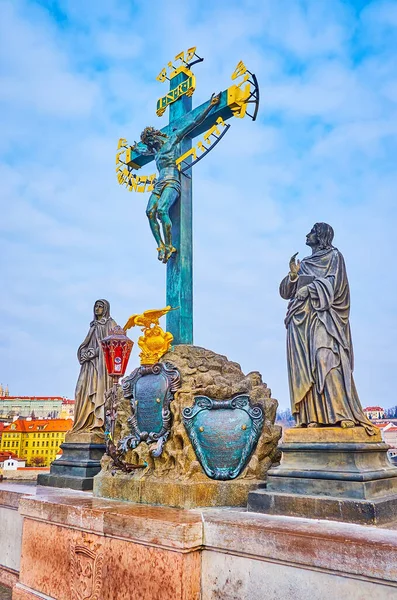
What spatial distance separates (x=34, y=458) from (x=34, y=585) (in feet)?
123

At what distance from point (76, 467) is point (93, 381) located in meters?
1.43

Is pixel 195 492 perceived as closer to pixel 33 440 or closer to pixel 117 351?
pixel 117 351

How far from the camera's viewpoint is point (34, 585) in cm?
589

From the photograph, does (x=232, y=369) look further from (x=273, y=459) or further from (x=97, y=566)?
(x=97, y=566)

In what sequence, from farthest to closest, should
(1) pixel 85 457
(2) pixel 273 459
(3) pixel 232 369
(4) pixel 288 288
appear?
(1) pixel 85 457 → (3) pixel 232 369 → (2) pixel 273 459 → (4) pixel 288 288

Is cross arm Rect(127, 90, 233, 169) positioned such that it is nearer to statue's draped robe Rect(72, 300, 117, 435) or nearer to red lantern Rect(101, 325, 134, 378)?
statue's draped robe Rect(72, 300, 117, 435)

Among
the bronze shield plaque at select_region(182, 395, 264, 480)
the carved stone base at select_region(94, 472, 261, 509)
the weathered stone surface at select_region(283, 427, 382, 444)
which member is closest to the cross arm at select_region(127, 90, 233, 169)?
the bronze shield plaque at select_region(182, 395, 264, 480)

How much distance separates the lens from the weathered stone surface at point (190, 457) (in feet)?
18.8

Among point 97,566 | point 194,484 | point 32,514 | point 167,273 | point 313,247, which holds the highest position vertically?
point 167,273

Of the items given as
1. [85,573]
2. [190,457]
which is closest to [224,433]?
[190,457]

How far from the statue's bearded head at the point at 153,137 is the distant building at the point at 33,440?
32.6 meters

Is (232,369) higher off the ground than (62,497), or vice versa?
(232,369)

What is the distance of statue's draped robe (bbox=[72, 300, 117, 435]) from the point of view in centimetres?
845

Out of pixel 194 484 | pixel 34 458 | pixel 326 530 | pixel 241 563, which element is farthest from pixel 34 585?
pixel 34 458
